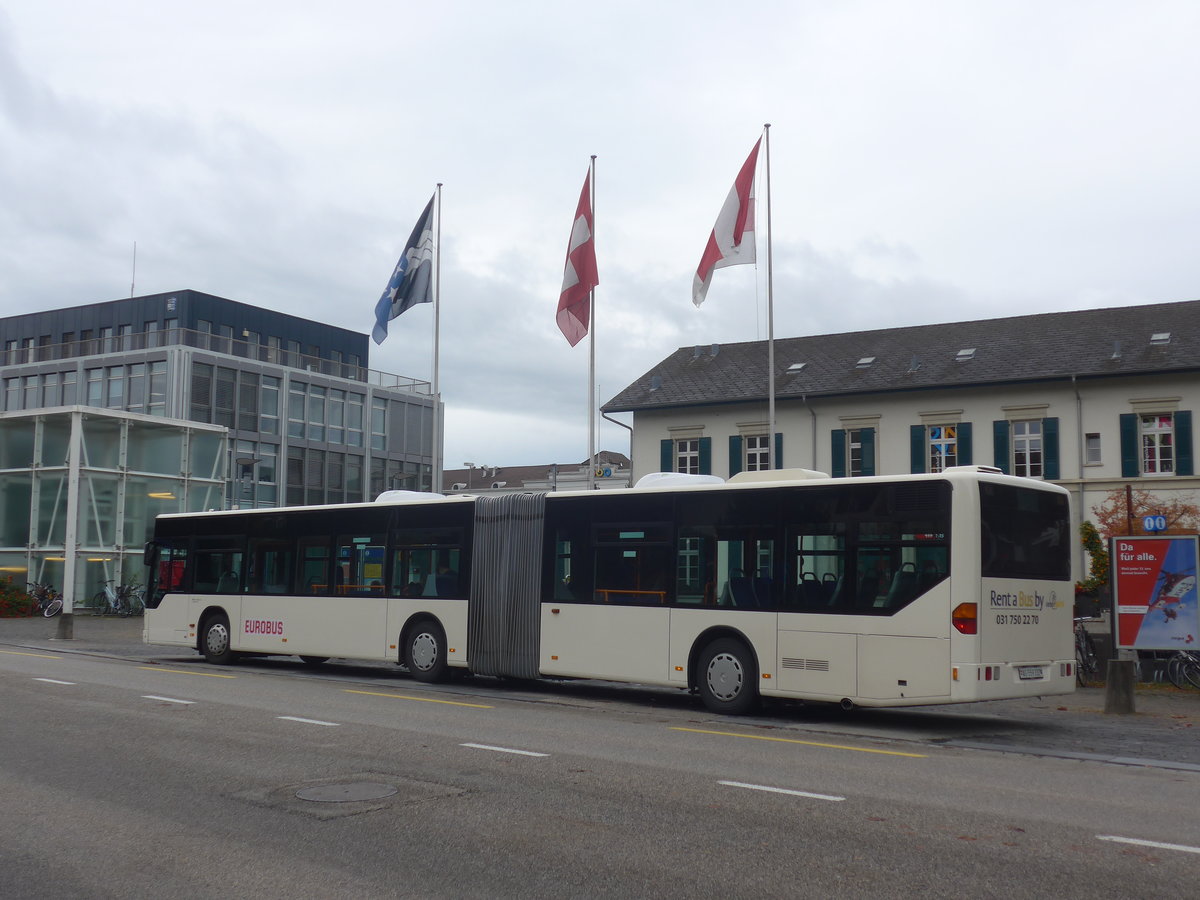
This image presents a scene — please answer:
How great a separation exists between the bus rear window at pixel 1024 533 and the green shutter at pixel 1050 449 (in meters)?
29.8

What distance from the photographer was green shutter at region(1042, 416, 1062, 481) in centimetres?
4178

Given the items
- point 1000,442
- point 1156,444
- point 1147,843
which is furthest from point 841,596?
point 1156,444

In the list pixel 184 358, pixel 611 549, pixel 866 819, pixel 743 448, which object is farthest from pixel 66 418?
pixel 866 819

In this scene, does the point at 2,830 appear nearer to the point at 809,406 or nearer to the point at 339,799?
the point at 339,799

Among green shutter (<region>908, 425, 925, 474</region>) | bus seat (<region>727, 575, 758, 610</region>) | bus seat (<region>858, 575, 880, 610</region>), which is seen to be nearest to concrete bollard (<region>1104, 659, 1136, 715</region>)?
bus seat (<region>858, 575, 880, 610</region>)

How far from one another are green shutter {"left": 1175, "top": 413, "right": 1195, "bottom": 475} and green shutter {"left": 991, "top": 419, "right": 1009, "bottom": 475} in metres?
5.36

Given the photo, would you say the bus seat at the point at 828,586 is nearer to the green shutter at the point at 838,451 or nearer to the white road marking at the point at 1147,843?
the white road marking at the point at 1147,843

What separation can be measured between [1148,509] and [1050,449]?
17.4ft

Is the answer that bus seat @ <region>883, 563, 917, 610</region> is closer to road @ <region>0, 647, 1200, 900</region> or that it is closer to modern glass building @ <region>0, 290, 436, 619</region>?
road @ <region>0, 647, 1200, 900</region>

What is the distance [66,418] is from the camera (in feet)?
127

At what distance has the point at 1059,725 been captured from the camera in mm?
13742

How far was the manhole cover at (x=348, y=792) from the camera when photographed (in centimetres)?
823

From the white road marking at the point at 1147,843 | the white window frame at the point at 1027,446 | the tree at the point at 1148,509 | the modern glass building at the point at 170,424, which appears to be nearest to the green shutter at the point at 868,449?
the white window frame at the point at 1027,446

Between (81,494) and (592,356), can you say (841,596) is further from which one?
(81,494)
